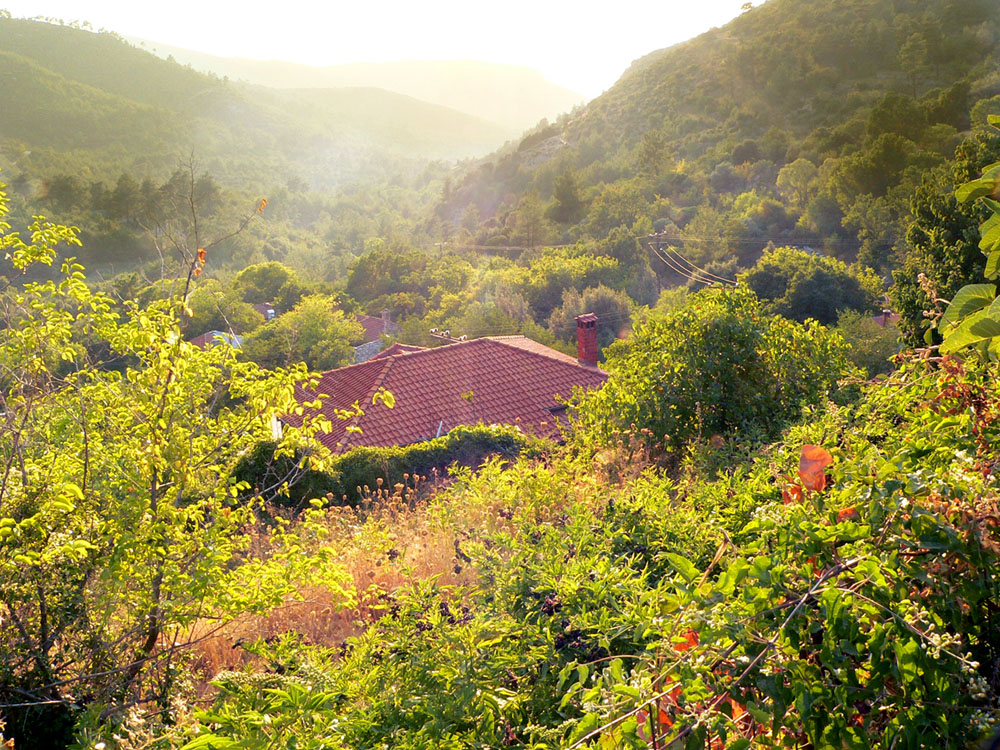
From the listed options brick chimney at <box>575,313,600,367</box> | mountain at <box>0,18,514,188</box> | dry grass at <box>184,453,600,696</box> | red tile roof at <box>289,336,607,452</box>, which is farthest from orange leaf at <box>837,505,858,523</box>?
mountain at <box>0,18,514,188</box>

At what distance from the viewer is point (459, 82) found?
19175 centimetres

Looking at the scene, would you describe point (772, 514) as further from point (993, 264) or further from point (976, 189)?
point (976, 189)

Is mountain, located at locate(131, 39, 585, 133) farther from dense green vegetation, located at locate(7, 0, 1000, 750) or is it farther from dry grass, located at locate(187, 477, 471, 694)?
dry grass, located at locate(187, 477, 471, 694)

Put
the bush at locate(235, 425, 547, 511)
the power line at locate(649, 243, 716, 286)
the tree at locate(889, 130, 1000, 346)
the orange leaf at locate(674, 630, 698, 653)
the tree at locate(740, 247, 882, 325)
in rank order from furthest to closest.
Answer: the power line at locate(649, 243, 716, 286) < the tree at locate(740, 247, 882, 325) < the tree at locate(889, 130, 1000, 346) < the bush at locate(235, 425, 547, 511) < the orange leaf at locate(674, 630, 698, 653)

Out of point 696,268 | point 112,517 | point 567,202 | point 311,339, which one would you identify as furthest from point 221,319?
point 112,517

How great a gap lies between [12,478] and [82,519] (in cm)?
48

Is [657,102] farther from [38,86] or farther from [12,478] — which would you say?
[12,478]

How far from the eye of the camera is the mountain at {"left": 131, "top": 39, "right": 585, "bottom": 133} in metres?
176

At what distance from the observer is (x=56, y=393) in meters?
3.69

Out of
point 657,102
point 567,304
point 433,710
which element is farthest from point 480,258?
point 433,710

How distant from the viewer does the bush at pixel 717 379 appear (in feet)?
18.6

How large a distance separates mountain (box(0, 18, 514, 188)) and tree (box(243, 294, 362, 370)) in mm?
14636

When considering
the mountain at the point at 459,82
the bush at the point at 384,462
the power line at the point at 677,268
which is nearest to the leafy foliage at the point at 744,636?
the bush at the point at 384,462

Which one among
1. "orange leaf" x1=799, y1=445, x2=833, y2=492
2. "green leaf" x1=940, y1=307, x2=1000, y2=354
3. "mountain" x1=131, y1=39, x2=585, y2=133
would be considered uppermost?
"mountain" x1=131, y1=39, x2=585, y2=133
